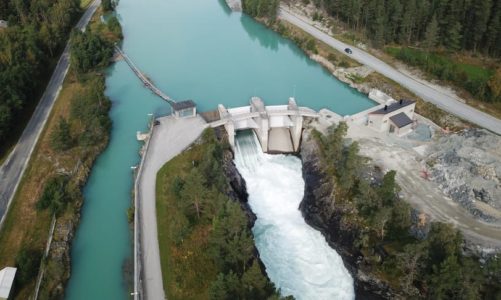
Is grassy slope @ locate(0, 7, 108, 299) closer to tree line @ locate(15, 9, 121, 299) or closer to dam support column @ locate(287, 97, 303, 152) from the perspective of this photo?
tree line @ locate(15, 9, 121, 299)

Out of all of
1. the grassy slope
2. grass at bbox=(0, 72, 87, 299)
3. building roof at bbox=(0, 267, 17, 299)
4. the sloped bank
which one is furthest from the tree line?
the sloped bank

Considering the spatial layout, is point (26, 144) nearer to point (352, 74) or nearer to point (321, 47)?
point (352, 74)

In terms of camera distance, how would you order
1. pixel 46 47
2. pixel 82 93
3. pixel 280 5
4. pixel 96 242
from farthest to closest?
pixel 280 5 → pixel 46 47 → pixel 82 93 → pixel 96 242

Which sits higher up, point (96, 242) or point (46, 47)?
point (46, 47)

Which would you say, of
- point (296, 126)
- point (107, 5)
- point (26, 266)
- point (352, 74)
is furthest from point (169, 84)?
point (107, 5)

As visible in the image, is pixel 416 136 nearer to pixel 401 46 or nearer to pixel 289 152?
pixel 289 152

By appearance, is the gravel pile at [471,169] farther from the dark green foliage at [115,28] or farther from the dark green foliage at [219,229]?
the dark green foliage at [115,28]

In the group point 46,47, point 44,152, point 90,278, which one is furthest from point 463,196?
point 46,47
